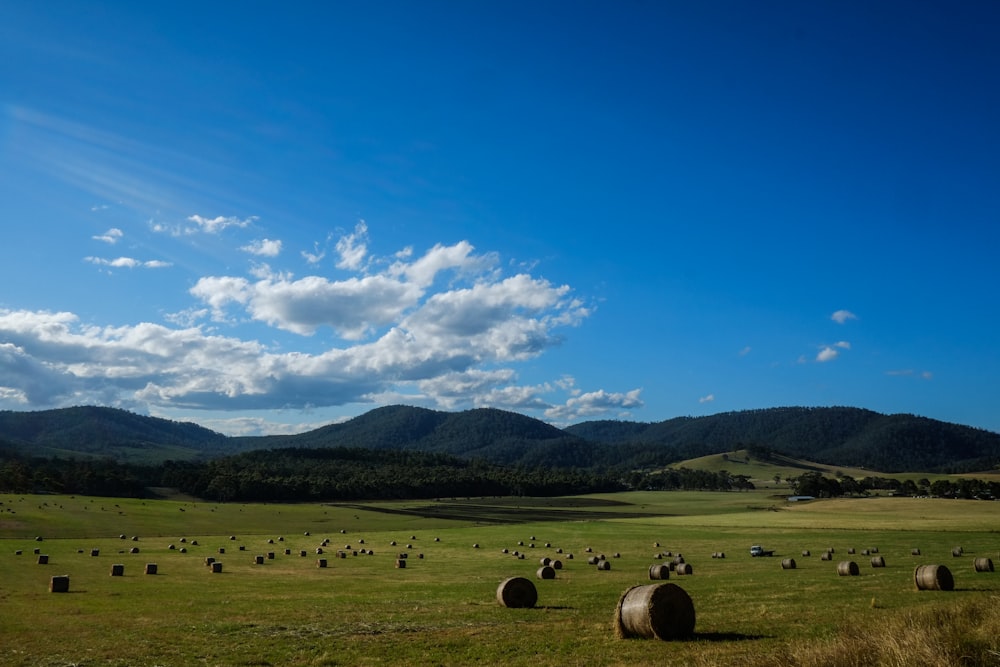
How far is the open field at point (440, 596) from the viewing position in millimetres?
15703

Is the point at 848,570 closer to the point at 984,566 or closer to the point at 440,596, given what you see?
the point at 984,566

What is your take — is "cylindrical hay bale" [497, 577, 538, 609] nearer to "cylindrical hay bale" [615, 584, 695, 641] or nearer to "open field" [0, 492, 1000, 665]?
"open field" [0, 492, 1000, 665]

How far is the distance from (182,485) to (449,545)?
11046 centimetres

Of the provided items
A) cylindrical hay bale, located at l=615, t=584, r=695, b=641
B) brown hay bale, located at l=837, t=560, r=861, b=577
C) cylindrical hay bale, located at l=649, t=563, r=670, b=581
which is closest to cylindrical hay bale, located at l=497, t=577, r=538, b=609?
cylindrical hay bale, located at l=615, t=584, r=695, b=641

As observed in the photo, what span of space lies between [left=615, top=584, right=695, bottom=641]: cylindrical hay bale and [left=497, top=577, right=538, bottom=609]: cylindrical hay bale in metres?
6.71

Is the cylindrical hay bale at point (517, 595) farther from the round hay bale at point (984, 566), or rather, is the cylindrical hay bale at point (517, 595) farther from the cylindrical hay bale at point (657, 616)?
the round hay bale at point (984, 566)

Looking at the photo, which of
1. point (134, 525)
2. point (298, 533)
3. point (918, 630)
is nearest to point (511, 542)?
point (298, 533)

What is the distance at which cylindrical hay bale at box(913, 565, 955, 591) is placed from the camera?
946 inches

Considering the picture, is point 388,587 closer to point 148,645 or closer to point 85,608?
point 85,608

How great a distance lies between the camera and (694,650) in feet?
49.2

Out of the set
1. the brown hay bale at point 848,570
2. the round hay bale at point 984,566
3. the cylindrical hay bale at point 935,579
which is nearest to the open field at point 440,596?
the brown hay bale at point 848,570

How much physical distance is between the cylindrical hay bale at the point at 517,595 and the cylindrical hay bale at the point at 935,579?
14.1 m

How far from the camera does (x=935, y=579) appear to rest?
24.0 meters

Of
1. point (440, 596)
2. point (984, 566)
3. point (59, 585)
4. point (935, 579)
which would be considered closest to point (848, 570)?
point (984, 566)
